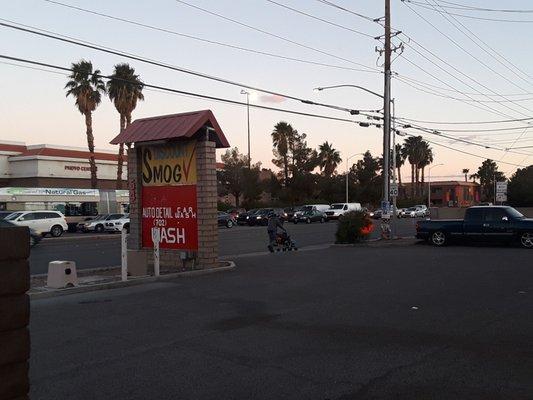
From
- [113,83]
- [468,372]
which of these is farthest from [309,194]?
[468,372]

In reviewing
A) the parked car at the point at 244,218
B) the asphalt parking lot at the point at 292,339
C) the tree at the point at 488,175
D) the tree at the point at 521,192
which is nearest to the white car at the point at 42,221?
the parked car at the point at 244,218

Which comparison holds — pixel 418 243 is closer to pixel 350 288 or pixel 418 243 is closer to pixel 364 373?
pixel 350 288

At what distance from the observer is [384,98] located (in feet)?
94.1

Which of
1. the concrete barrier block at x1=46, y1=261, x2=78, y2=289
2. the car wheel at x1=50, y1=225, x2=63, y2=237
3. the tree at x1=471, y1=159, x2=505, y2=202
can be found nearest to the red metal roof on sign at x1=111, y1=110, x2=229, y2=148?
the concrete barrier block at x1=46, y1=261, x2=78, y2=289

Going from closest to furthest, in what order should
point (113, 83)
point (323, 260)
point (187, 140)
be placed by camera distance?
point (187, 140) → point (323, 260) → point (113, 83)

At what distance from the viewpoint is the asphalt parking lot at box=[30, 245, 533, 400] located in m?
5.80

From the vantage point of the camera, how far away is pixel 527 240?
2288cm

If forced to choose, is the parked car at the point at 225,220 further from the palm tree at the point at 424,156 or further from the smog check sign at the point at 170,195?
the palm tree at the point at 424,156

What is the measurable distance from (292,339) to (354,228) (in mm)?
19361

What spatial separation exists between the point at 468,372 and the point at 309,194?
79.0m

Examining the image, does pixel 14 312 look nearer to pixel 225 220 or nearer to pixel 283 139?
pixel 225 220

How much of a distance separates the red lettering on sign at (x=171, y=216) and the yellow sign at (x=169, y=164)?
0.20 metres

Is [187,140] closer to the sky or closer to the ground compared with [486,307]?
closer to the sky

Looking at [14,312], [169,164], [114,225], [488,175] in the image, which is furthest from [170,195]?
[488,175]
